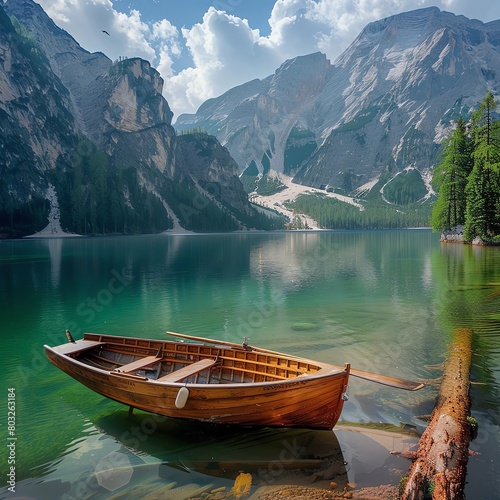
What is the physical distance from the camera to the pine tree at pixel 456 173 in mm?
80500

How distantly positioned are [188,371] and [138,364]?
84.5 inches

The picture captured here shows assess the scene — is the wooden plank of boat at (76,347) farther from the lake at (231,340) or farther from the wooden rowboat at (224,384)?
the lake at (231,340)

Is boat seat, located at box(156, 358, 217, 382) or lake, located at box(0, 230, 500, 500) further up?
boat seat, located at box(156, 358, 217, 382)

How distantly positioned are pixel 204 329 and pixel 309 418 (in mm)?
15020

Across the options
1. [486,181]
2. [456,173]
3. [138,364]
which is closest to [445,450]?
[138,364]

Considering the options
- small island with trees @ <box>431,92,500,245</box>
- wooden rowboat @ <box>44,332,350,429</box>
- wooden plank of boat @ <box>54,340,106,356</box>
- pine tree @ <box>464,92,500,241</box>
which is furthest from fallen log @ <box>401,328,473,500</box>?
pine tree @ <box>464,92,500,241</box>

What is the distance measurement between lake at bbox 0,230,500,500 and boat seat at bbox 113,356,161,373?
1744mm

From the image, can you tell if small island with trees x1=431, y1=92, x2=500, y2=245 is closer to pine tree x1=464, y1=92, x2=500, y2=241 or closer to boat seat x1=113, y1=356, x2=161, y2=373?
pine tree x1=464, y1=92, x2=500, y2=241

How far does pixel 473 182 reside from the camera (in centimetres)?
7112

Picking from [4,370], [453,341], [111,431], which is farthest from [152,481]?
[453,341]

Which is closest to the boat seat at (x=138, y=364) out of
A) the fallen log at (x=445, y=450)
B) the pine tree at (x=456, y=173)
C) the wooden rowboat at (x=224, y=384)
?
the wooden rowboat at (x=224, y=384)

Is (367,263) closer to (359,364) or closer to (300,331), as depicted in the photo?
(300,331)

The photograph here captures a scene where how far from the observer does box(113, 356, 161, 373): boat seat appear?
13.4m

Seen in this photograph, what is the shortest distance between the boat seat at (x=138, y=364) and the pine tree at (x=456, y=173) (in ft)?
270
